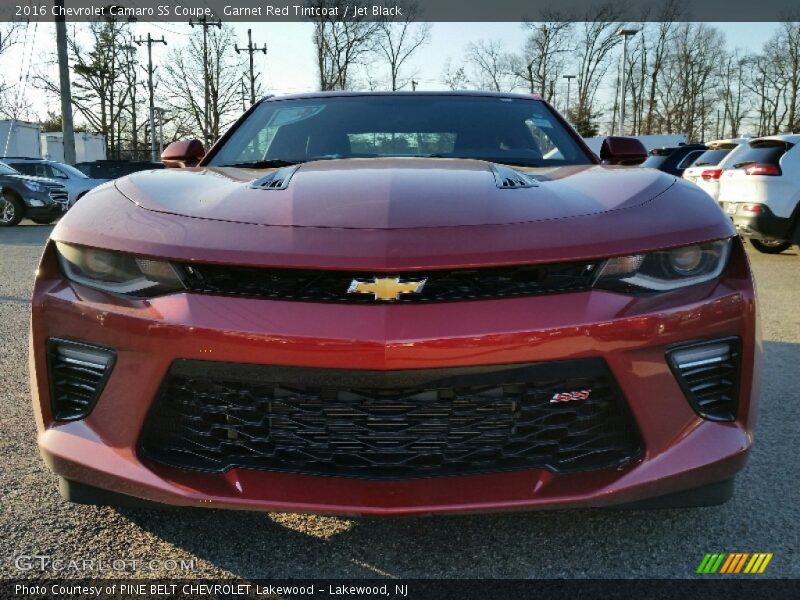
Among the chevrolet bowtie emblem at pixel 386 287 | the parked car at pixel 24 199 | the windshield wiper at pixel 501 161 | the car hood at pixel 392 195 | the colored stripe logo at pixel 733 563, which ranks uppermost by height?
the windshield wiper at pixel 501 161

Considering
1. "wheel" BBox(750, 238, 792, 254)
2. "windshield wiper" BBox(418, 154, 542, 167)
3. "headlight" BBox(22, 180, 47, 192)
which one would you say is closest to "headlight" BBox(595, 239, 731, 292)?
"windshield wiper" BBox(418, 154, 542, 167)

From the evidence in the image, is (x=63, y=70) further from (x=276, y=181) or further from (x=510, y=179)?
(x=510, y=179)

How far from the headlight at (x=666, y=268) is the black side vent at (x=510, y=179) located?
429mm

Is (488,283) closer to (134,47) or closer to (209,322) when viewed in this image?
(209,322)

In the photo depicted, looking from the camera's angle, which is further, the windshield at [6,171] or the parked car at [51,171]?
the parked car at [51,171]

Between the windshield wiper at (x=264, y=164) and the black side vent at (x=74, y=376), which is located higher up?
the windshield wiper at (x=264, y=164)

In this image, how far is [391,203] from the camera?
1.73m

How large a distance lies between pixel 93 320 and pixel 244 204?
47cm

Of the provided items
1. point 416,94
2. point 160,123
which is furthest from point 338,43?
point 416,94

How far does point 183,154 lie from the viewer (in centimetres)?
288

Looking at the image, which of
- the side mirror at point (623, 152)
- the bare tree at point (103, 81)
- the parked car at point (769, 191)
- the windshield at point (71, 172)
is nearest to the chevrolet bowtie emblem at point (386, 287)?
the side mirror at point (623, 152)

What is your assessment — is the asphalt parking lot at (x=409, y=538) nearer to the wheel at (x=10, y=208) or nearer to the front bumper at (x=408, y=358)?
the front bumper at (x=408, y=358)

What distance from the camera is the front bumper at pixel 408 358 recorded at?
1.49 metres

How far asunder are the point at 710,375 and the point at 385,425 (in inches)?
31.3
